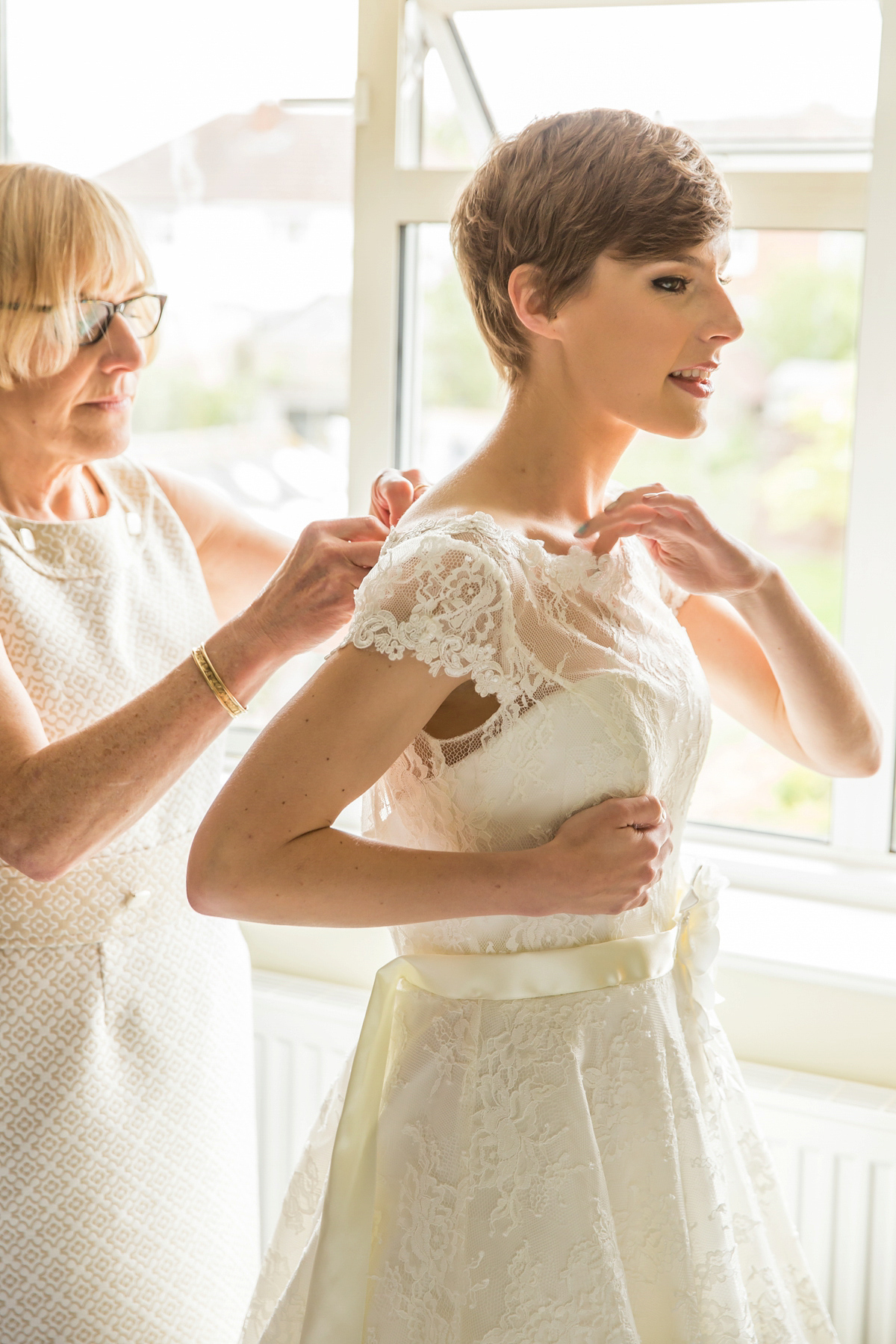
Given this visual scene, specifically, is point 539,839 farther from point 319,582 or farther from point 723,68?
point 723,68

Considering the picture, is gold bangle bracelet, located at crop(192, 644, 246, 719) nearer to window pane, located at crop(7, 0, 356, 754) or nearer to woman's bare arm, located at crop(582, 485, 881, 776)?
woman's bare arm, located at crop(582, 485, 881, 776)

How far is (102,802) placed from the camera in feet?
4.57

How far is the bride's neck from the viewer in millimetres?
1267

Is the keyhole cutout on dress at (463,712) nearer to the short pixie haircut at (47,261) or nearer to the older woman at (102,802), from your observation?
the older woman at (102,802)

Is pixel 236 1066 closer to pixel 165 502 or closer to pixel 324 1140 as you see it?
pixel 324 1140

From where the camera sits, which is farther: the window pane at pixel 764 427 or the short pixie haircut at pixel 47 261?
the window pane at pixel 764 427

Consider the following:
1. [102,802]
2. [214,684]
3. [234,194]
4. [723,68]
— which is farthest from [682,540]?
[234,194]

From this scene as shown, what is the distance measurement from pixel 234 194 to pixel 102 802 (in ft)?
5.00

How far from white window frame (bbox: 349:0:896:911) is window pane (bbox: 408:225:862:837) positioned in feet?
0.21

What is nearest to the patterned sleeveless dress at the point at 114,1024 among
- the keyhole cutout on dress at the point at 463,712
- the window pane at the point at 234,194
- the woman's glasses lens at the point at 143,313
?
the woman's glasses lens at the point at 143,313

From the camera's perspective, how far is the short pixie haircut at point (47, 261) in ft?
4.76

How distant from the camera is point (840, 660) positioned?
1425mm

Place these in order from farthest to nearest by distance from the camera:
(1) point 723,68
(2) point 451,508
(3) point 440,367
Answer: (3) point 440,367 < (1) point 723,68 < (2) point 451,508

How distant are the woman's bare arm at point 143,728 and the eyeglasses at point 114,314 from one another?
40cm
